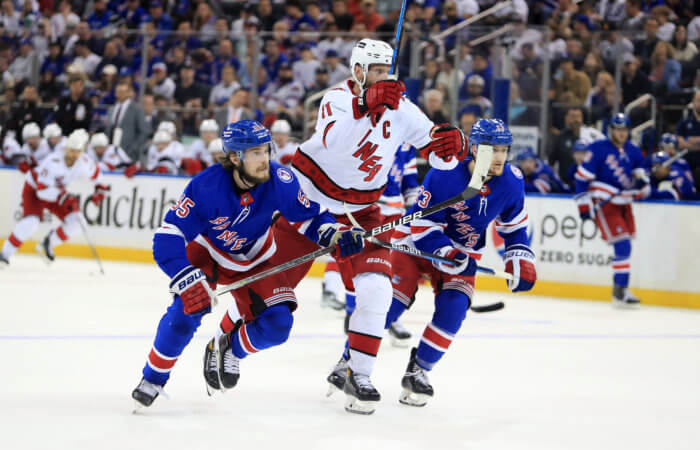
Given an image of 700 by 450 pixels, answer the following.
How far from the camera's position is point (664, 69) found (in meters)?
9.45

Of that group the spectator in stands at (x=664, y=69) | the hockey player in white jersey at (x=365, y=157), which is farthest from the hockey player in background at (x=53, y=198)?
the hockey player in white jersey at (x=365, y=157)

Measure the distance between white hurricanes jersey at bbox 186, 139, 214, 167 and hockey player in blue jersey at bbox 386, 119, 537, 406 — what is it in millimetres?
6706

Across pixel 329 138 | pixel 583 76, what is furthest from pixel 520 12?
pixel 329 138

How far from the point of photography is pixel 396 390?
4797 millimetres

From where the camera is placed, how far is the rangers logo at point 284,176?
4.24 m

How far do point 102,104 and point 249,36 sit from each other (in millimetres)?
2160

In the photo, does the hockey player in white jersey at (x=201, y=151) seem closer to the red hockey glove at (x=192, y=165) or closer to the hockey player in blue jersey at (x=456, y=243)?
the red hockey glove at (x=192, y=165)

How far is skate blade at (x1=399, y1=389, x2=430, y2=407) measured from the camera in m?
4.42

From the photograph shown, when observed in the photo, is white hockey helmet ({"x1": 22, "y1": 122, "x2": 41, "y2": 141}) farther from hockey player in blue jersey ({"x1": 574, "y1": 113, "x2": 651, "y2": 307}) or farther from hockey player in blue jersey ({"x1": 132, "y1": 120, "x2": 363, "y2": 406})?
hockey player in blue jersey ({"x1": 132, "y1": 120, "x2": 363, "y2": 406})

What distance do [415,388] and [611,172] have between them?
511 centimetres

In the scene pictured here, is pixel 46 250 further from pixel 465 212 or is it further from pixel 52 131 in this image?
pixel 465 212

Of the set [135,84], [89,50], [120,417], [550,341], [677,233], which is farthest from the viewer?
[89,50]

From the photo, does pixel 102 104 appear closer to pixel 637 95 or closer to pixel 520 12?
pixel 520 12

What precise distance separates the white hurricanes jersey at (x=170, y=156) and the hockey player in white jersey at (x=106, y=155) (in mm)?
350
